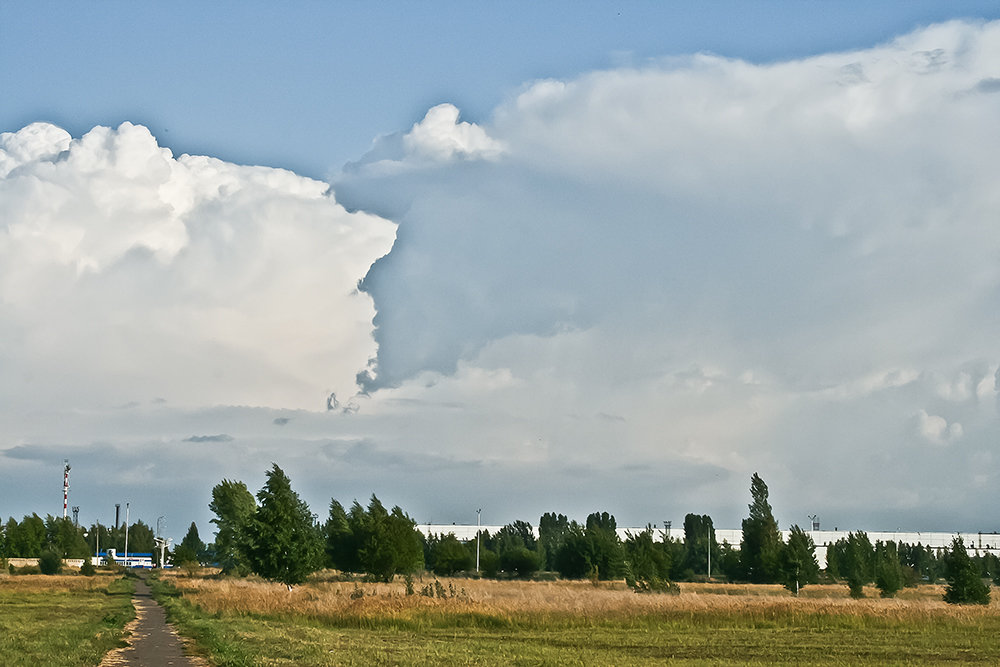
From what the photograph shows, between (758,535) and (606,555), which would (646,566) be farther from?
(758,535)

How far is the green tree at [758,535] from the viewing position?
366ft

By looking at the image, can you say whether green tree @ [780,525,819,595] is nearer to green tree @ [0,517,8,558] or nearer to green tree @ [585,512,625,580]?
green tree @ [585,512,625,580]

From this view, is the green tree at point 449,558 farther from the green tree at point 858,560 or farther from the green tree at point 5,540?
the green tree at point 5,540

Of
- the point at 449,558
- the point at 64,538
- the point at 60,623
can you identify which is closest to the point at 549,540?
Result: the point at 449,558

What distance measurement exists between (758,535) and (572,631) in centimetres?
7794

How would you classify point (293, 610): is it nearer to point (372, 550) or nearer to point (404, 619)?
point (404, 619)

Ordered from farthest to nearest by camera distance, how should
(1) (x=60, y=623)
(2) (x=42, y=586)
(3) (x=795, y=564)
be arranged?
(2) (x=42, y=586), (3) (x=795, y=564), (1) (x=60, y=623)

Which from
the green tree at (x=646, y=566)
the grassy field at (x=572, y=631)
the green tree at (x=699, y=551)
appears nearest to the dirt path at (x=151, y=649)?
the grassy field at (x=572, y=631)

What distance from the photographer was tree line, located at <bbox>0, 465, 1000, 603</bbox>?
66250 millimetres

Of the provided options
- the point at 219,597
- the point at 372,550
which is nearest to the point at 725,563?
the point at 372,550

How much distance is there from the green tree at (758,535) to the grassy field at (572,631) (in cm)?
5900

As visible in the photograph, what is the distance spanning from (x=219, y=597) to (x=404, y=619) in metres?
12.8

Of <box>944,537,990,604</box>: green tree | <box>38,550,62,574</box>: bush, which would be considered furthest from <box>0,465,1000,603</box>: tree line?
→ <box>38,550,62,574</box>: bush

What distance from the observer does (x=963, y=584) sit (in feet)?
205
